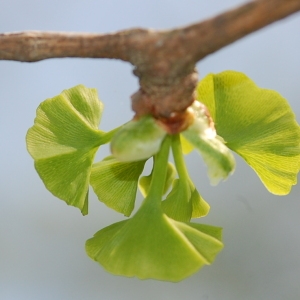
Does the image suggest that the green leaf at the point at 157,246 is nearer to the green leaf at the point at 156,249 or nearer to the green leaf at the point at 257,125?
the green leaf at the point at 156,249

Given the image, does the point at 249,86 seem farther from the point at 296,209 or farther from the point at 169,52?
the point at 296,209

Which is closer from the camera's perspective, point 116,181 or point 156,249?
point 156,249

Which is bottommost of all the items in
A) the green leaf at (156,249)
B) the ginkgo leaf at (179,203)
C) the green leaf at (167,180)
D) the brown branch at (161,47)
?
the green leaf at (156,249)

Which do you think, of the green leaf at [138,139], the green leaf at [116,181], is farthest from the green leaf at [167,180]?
the green leaf at [138,139]

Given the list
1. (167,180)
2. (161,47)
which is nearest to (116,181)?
(167,180)

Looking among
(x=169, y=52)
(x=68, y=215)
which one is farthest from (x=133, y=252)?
(x=68, y=215)

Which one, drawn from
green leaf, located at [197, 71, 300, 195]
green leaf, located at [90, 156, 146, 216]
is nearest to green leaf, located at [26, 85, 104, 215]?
green leaf, located at [90, 156, 146, 216]

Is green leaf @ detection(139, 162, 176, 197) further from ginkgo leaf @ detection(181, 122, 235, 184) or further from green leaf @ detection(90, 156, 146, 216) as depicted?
ginkgo leaf @ detection(181, 122, 235, 184)

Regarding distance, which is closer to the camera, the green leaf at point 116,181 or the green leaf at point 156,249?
the green leaf at point 156,249

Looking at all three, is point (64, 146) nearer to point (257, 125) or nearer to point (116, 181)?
point (116, 181)
